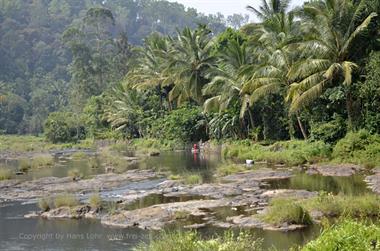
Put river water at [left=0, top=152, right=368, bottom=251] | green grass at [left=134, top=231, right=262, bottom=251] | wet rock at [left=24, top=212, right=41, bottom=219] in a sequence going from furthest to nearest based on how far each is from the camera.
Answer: wet rock at [left=24, top=212, right=41, bottom=219]
river water at [left=0, top=152, right=368, bottom=251]
green grass at [left=134, top=231, right=262, bottom=251]

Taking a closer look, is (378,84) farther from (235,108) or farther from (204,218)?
(235,108)

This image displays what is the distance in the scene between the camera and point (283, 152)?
3272cm

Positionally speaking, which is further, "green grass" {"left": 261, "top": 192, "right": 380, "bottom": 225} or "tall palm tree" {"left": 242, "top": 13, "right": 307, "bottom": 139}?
"tall palm tree" {"left": 242, "top": 13, "right": 307, "bottom": 139}

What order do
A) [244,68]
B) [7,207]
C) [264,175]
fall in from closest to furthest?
[7,207] → [264,175] → [244,68]

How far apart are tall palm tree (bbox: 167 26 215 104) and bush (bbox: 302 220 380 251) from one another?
140 feet

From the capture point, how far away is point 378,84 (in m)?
26.8

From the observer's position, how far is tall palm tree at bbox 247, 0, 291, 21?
43.3 m

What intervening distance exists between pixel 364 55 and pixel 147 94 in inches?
1527

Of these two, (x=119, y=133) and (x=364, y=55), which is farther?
(x=119, y=133)

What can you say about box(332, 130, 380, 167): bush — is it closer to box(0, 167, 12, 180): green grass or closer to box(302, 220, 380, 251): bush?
box(0, 167, 12, 180): green grass

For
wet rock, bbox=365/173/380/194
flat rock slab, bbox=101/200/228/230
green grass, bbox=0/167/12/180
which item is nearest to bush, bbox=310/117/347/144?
wet rock, bbox=365/173/380/194

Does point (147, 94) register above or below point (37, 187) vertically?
above

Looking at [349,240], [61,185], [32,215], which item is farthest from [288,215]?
[61,185]

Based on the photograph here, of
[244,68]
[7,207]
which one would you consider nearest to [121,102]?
[244,68]
